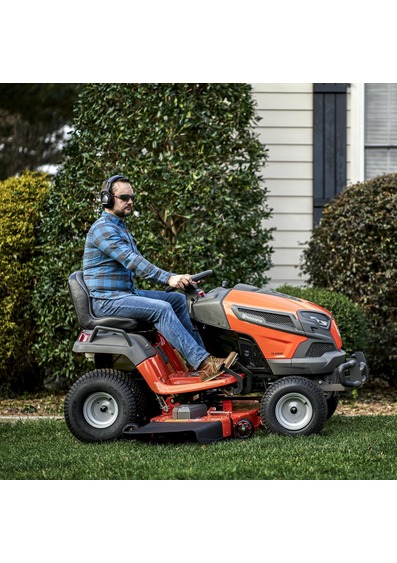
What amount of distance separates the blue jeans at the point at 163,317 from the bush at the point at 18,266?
2.47 meters

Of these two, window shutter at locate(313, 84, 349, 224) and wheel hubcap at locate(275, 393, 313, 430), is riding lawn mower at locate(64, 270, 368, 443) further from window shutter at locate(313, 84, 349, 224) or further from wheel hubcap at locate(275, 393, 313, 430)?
window shutter at locate(313, 84, 349, 224)

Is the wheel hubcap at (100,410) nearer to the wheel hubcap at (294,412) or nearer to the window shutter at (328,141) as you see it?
the wheel hubcap at (294,412)

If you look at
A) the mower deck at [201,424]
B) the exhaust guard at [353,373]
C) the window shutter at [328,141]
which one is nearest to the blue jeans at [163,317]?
the mower deck at [201,424]

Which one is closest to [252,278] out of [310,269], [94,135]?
[310,269]

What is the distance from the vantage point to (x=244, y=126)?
28.1 ft

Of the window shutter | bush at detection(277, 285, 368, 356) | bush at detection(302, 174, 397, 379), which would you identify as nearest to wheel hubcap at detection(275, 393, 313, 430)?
bush at detection(277, 285, 368, 356)

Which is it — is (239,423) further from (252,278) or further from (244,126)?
(244,126)

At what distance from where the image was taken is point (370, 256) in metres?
8.45

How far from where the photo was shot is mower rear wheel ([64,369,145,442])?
6000 mm

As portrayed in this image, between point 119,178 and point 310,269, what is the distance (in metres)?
3.14

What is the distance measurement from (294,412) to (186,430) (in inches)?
29.5

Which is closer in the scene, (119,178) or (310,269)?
(119,178)

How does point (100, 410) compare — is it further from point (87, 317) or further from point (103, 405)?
point (87, 317)

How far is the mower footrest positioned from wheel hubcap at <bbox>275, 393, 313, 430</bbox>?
413 millimetres
